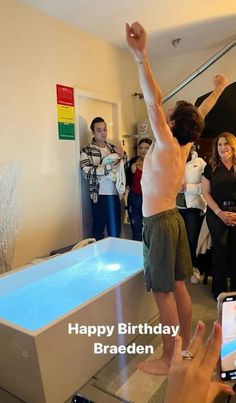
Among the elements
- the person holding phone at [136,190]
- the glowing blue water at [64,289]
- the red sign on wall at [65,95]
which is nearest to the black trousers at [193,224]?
the person holding phone at [136,190]

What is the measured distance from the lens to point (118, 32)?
3.40 metres

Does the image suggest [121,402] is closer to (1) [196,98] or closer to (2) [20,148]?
(2) [20,148]

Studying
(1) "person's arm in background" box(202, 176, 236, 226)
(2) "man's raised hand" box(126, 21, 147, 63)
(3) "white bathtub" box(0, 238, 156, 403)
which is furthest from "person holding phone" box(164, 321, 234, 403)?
(1) "person's arm in background" box(202, 176, 236, 226)

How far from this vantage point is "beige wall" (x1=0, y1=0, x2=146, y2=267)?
271cm

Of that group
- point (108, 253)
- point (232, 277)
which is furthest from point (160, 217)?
point (232, 277)

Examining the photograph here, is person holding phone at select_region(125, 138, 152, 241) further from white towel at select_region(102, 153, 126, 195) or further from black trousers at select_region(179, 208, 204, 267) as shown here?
black trousers at select_region(179, 208, 204, 267)

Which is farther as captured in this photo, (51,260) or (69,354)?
(51,260)

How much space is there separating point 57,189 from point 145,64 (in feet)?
6.56

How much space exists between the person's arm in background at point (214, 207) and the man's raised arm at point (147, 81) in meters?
1.28

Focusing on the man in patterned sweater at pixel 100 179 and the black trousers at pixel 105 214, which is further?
the black trousers at pixel 105 214

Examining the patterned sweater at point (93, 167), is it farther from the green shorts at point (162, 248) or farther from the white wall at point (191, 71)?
the green shorts at point (162, 248)

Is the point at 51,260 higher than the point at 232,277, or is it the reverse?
the point at 51,260

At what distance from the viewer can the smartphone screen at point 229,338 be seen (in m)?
0.90

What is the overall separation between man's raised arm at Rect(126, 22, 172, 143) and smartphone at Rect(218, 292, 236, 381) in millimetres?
889
